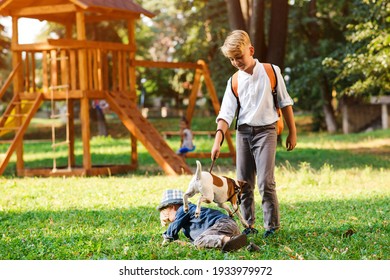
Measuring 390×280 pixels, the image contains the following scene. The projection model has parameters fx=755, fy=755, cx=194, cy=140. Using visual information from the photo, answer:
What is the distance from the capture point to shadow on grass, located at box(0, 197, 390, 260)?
606 centimetres

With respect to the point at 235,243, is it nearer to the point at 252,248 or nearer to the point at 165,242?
the point at 252,248

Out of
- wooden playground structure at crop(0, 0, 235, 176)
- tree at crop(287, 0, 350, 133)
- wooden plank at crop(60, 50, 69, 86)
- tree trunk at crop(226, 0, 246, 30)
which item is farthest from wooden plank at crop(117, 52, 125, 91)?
tree at crop(287, 0, 350, 133)

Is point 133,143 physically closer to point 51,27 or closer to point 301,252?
point 301,252

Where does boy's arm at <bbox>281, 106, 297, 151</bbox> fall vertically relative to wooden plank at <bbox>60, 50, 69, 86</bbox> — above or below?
below

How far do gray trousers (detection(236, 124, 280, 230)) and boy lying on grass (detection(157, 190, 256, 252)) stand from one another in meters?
0.58

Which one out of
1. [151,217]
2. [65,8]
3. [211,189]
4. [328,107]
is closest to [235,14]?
[65,8]

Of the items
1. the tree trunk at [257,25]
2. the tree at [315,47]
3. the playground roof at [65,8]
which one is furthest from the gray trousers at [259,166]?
the tree at [315,47]

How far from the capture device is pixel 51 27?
35094 mm

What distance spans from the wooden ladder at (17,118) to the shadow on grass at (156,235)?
195 inches

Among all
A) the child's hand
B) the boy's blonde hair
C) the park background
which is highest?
the boy's blonde hair

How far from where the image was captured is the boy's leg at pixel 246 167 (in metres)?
6.83

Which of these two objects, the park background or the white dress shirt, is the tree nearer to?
the park background
